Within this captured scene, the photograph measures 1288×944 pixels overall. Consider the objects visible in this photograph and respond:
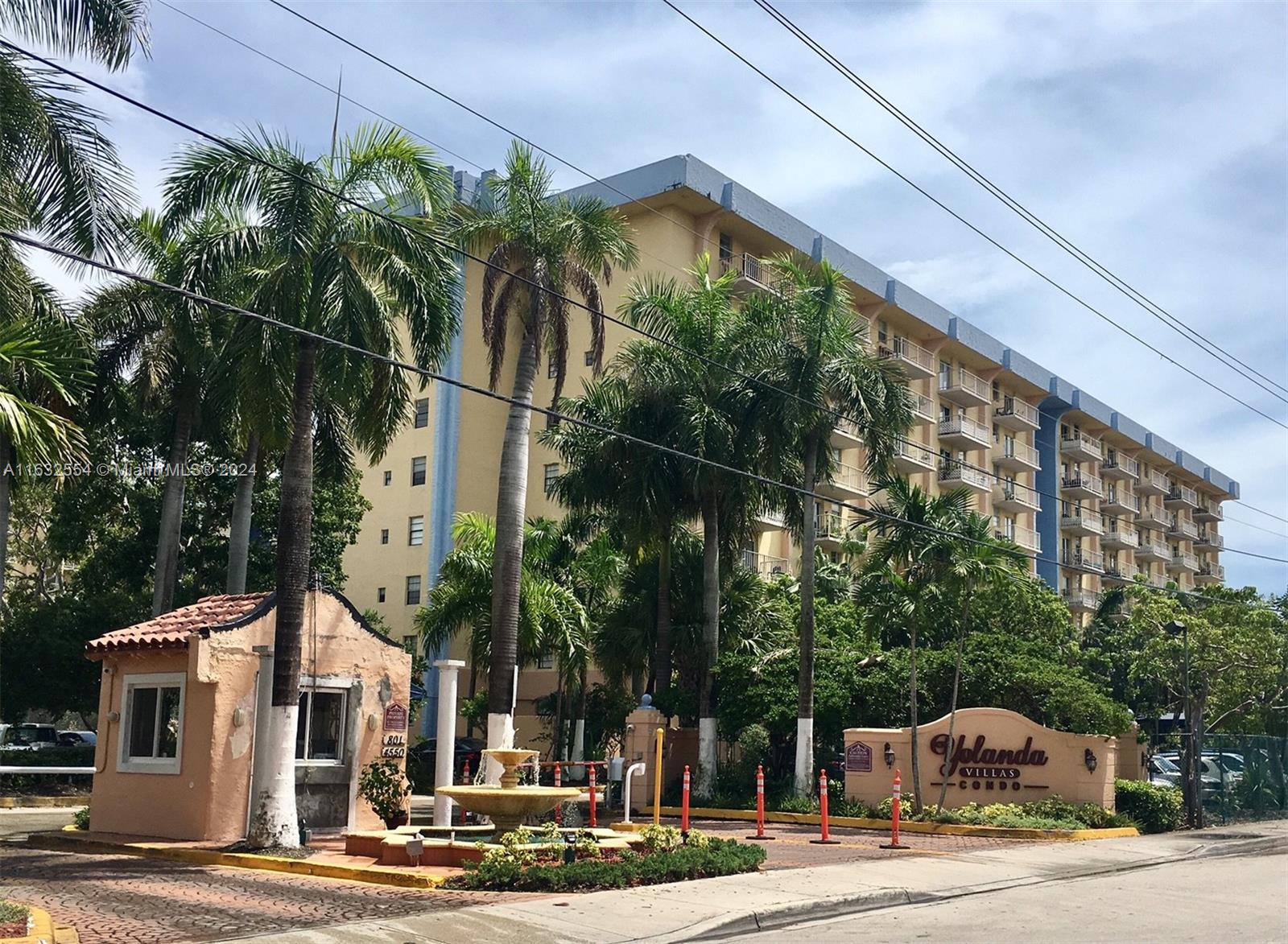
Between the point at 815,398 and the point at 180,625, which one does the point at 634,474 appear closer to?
the point at 815,398

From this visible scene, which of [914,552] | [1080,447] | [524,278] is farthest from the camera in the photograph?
[1080,447]

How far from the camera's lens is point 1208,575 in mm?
92188

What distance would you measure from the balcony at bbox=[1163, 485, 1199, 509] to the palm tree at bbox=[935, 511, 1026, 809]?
65167mm

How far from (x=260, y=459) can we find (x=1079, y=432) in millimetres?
56922

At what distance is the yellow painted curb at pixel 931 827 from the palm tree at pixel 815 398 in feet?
4.53

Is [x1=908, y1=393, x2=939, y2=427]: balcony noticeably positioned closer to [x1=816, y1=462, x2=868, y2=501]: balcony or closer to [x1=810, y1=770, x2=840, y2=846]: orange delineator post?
[x1=816, y1=462, x2=868, y2=501]: balcony

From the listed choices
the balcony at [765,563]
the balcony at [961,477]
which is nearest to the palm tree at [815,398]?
the balcony at [765,563]

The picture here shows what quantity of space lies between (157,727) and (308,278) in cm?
729

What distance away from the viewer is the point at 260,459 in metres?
30.9

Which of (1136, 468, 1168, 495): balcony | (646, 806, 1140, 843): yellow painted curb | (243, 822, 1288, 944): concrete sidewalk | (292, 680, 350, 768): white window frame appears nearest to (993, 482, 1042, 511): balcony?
(1136, 468, 1168, 495): balcony

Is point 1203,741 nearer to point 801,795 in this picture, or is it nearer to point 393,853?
point 801,795

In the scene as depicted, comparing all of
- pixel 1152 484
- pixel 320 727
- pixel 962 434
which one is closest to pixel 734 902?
pixel 320 727

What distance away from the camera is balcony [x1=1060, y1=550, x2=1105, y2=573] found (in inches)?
2886

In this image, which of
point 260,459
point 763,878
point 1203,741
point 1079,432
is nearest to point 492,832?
point 763,878
